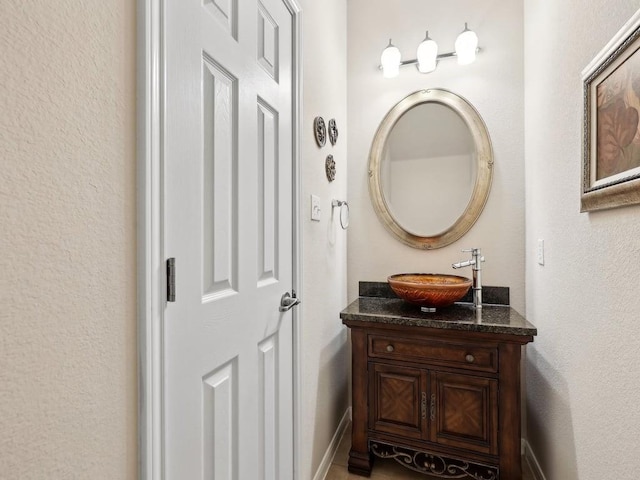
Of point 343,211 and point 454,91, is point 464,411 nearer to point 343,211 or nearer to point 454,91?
point 343,211

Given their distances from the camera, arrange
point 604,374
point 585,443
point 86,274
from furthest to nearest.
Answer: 1. point 585,443
2. point 604,374
3. point 86,274

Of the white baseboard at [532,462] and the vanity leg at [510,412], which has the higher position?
the vanity leg at [510,412]

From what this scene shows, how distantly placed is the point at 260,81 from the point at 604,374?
1386 mm

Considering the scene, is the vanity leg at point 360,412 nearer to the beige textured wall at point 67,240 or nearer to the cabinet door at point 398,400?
the cabinet door at point 398,400

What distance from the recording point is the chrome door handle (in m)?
1.25

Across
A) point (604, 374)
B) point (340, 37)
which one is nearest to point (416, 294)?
point (604, 374)

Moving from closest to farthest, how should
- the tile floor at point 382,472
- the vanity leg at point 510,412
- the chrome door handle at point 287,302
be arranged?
1. the chrome door handle at point 287,302
2. the vanity leg at point 510,412
3. the tile floor at point 382,472

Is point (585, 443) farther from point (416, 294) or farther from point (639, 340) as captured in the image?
point (416, 294)

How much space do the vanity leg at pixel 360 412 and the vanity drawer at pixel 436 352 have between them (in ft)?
0.19

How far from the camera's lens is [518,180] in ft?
6.32

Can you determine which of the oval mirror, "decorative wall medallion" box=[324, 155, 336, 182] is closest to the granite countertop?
the oval mirror

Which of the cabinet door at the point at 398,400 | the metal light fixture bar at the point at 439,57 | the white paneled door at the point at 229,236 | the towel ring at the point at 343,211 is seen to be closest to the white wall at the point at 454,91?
the metal light fixture bar at the point at 439,57

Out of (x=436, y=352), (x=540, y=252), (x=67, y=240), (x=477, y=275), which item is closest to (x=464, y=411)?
(x=436, y=352)

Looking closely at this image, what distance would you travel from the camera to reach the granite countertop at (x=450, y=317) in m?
1.50
